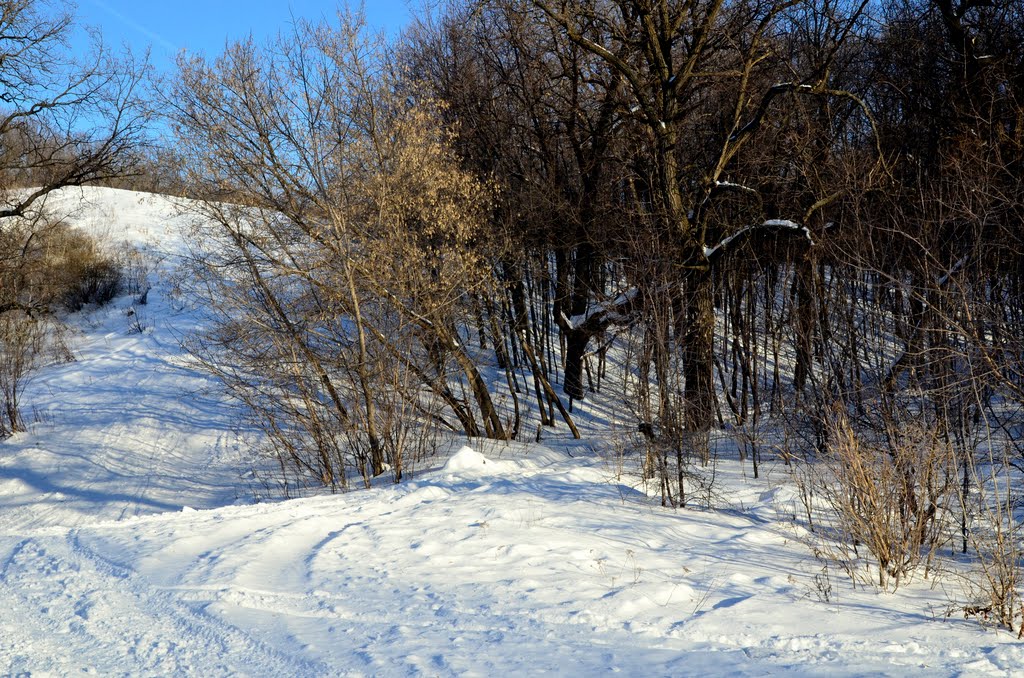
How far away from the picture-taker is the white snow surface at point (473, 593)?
4.39 meters

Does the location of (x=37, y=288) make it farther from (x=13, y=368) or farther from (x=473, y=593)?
(x=473, y=593)

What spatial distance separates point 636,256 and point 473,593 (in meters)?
6.85

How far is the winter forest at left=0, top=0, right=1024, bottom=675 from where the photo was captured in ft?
25.7

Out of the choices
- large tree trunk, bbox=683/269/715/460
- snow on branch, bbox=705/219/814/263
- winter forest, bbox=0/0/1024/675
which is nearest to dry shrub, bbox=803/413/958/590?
winter forest, bbox=0/0/1024/675

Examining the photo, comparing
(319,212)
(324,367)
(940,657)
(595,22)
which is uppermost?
(595,22)

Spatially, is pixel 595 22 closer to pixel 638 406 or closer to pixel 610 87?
pixel 610 87

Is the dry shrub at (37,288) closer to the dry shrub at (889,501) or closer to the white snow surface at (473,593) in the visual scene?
the white snow surface at (473,593)

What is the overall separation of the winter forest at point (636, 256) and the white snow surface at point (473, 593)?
0.34 metres

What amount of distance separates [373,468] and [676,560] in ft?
20.1

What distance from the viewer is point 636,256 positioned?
11258 millimetres

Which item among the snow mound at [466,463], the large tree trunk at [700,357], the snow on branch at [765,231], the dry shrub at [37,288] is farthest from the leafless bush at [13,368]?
the snow on branch at [765,231]

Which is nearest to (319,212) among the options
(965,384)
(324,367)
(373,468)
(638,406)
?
(324,367)

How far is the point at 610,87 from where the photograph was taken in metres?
14.9

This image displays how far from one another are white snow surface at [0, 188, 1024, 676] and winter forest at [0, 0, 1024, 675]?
34cm
